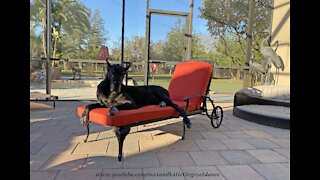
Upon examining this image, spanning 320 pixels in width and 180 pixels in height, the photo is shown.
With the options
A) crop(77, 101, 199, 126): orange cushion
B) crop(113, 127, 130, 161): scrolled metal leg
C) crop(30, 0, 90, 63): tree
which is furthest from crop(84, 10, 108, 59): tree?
crop(113, 127, 130, 161): scrolled metal leg

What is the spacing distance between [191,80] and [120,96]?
1.88 m

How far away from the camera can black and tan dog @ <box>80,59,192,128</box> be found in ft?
8.74

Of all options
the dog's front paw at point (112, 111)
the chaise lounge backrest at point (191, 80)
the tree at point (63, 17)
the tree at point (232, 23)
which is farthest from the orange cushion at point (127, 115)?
the tree at point (63, 17)

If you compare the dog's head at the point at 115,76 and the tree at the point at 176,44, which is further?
the tree at the point at 176,44

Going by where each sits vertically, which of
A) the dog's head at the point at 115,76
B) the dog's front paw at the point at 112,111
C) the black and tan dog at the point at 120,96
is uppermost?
the dog's head at the point at 115,76

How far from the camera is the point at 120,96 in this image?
9.43 feet

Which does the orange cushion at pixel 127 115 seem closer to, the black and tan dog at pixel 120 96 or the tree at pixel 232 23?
the black and tan dog at pixel 120 96

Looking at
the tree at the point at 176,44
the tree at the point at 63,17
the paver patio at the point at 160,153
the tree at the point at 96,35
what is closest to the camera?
the paver patio at the point at 160,153

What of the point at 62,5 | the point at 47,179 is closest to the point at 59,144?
the point at 47,179

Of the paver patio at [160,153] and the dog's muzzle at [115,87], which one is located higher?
the dog's muzzle at [115,87]

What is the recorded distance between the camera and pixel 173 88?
175 inches

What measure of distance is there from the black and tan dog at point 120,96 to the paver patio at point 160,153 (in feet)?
1.65

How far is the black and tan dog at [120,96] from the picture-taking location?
8.74 feet

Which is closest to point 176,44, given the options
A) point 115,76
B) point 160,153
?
point 115,76
